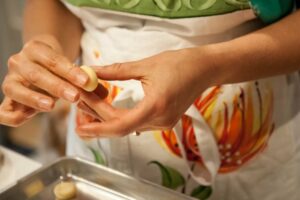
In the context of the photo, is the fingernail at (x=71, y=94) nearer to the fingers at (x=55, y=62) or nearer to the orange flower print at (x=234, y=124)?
the fingers at (x=55, y=62)

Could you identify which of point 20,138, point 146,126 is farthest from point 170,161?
point 20,138

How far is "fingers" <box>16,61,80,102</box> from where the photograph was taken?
1.49ft

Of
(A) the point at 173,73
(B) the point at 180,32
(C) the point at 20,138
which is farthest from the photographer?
(C) the point at 20,138

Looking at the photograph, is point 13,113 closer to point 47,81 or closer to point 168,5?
point 47,81

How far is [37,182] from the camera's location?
541 millimetres

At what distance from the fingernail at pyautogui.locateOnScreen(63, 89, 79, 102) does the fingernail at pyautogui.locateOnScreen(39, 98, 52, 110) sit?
3cm

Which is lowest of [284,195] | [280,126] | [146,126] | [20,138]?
Answer: [20,138]

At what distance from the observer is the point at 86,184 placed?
0.56 m

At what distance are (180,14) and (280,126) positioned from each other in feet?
0.69

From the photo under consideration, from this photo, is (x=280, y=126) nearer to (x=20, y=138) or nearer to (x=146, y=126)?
(x=146, y=126)

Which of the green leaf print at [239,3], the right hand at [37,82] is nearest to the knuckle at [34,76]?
the right hand at [37,82]

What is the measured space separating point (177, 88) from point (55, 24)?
0.29 metres

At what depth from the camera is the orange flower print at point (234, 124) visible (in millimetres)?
567

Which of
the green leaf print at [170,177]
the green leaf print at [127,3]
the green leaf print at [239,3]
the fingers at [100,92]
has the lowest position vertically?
the green leaf print at [170,177]
